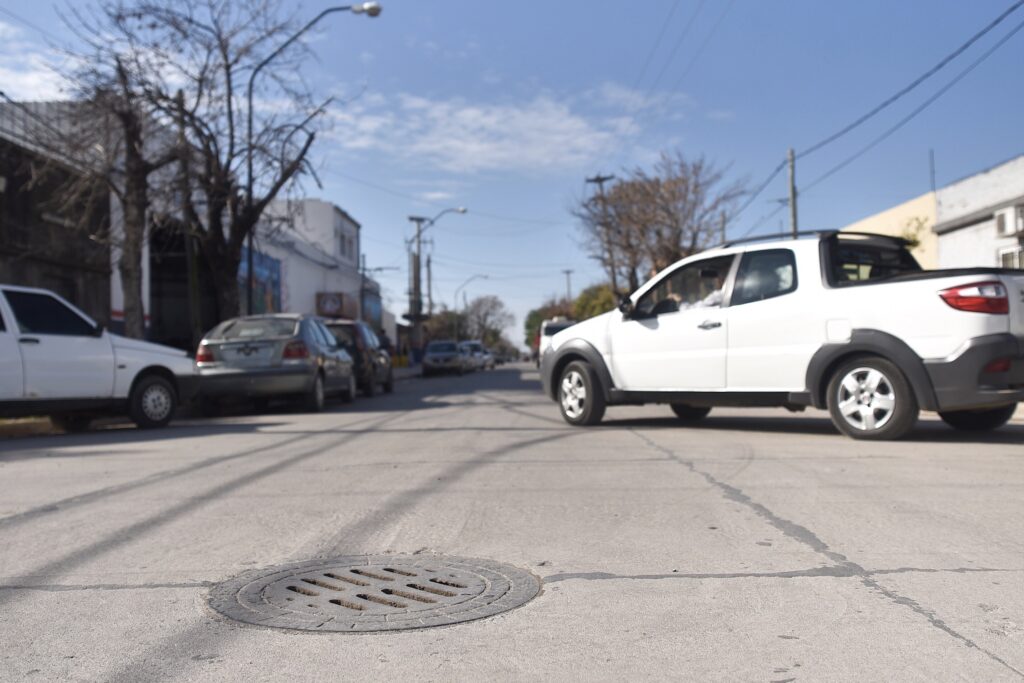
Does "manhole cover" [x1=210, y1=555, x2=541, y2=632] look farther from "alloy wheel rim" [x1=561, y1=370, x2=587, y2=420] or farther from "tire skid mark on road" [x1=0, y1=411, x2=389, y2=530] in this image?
"alloy wheel rim" [x1=561, y1=370, x2=587, y2=420]

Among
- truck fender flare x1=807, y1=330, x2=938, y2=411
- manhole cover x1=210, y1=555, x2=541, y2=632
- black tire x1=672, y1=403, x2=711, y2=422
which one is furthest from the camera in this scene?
black tire x1=672, y1=403, x2=711, y2=422

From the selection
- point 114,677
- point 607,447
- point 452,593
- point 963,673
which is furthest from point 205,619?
point 607,447

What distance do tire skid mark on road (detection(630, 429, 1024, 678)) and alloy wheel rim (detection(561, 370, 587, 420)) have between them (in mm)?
3324

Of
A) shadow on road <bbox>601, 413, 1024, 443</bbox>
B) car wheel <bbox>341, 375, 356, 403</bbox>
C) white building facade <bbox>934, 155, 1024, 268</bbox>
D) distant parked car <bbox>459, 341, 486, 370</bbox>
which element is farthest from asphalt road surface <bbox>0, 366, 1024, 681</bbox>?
distant parked car <bbox>459, 341, 486, 370</bbox>

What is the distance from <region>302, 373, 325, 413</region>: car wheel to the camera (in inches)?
575

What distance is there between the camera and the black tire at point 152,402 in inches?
464

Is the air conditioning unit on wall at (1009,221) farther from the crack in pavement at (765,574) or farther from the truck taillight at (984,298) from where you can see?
the crack in pavement at (765,574)

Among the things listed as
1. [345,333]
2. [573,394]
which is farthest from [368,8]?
[573,394]

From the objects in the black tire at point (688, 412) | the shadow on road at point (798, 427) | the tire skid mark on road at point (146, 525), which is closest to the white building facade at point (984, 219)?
the shadow on road at point (798, 427)

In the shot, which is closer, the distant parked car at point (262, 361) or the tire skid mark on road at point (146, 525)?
the tire skid mark on road at point (146, 525)

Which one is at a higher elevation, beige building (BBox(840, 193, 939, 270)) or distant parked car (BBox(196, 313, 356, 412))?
beige building (BBox(840, 193, 939, 270))

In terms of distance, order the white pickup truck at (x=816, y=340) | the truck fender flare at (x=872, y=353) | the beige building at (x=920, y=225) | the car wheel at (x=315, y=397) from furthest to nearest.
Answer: the beige building at (x=920, y=225)
the car wheel at (x=315, y=397)
the truck fender flare at (x=872, y=353)
the white pickup truck at (x=816, y=340)

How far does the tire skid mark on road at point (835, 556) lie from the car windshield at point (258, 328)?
8.79m

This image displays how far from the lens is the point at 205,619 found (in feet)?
12.4
